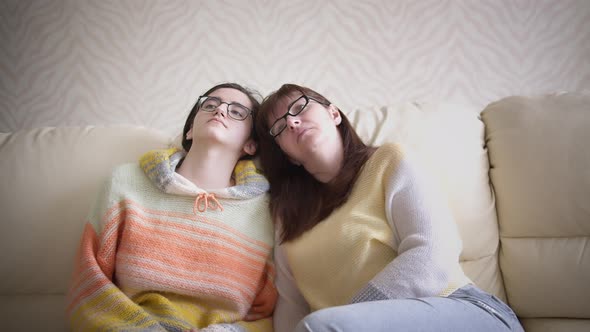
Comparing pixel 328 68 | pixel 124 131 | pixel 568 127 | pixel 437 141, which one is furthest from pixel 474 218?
pixel 124 131

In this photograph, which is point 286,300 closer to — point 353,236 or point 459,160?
point 353,236

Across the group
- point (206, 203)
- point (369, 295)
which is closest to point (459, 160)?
point (369, 295)

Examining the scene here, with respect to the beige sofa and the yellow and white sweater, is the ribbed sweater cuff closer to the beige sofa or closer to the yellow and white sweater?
the yellow and white sweater

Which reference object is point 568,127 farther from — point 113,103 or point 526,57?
point 113,103

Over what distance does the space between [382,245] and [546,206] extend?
623 millimetres

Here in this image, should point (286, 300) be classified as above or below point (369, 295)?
below

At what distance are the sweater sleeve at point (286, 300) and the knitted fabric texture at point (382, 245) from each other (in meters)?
0.05

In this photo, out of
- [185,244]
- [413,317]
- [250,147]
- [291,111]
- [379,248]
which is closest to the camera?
[413,317]

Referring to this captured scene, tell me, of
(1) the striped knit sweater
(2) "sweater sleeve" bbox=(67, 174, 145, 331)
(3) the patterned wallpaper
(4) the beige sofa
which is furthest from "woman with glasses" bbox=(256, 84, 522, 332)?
(3) the patterned wallpaper

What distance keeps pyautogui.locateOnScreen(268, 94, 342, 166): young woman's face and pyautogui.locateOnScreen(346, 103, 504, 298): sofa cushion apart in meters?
0.21

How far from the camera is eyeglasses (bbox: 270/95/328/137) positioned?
1202 mm

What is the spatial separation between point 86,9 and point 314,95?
134cm

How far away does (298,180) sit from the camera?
132 centimetres

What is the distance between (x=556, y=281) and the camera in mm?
1128
